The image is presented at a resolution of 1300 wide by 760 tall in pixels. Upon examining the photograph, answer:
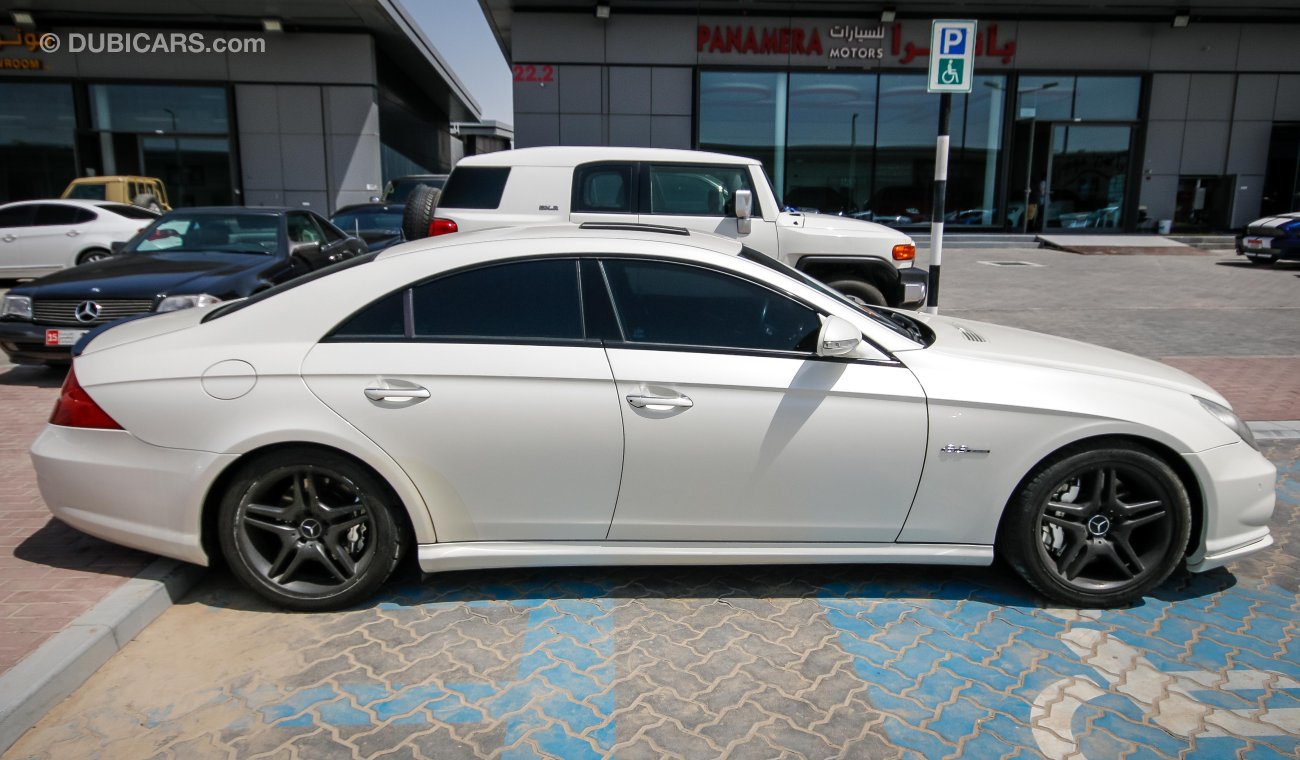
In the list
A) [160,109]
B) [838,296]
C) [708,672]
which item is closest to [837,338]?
[838,296]

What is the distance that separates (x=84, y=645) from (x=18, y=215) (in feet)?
47.4

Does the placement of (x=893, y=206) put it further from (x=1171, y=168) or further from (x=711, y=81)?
(x=1171, y=168)

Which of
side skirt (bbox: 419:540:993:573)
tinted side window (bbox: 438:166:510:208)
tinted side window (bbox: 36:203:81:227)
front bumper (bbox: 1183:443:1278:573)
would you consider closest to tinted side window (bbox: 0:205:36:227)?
tinted side window (bbox: 36:203:81:227)

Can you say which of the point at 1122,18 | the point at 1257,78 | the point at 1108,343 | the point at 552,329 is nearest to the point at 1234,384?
the point at 1108,343

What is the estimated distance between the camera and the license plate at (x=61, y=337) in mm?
7371

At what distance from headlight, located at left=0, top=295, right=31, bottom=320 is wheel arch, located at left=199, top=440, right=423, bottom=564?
5.23m

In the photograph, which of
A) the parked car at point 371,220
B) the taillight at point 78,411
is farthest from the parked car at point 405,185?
the taillight at point 78,411

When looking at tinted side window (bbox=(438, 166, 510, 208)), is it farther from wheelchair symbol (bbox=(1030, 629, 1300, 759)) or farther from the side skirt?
wheelchair symbol (bbox=(1030, 629, 1300, 759))

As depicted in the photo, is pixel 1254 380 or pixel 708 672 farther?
pixel 1254 380

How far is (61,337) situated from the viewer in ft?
24.2

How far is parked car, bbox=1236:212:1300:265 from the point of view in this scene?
58.5ft

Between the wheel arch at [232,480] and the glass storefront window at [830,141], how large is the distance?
830 inches

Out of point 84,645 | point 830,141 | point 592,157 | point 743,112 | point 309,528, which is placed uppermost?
point 743,112

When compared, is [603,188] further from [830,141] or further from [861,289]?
[830,141]
